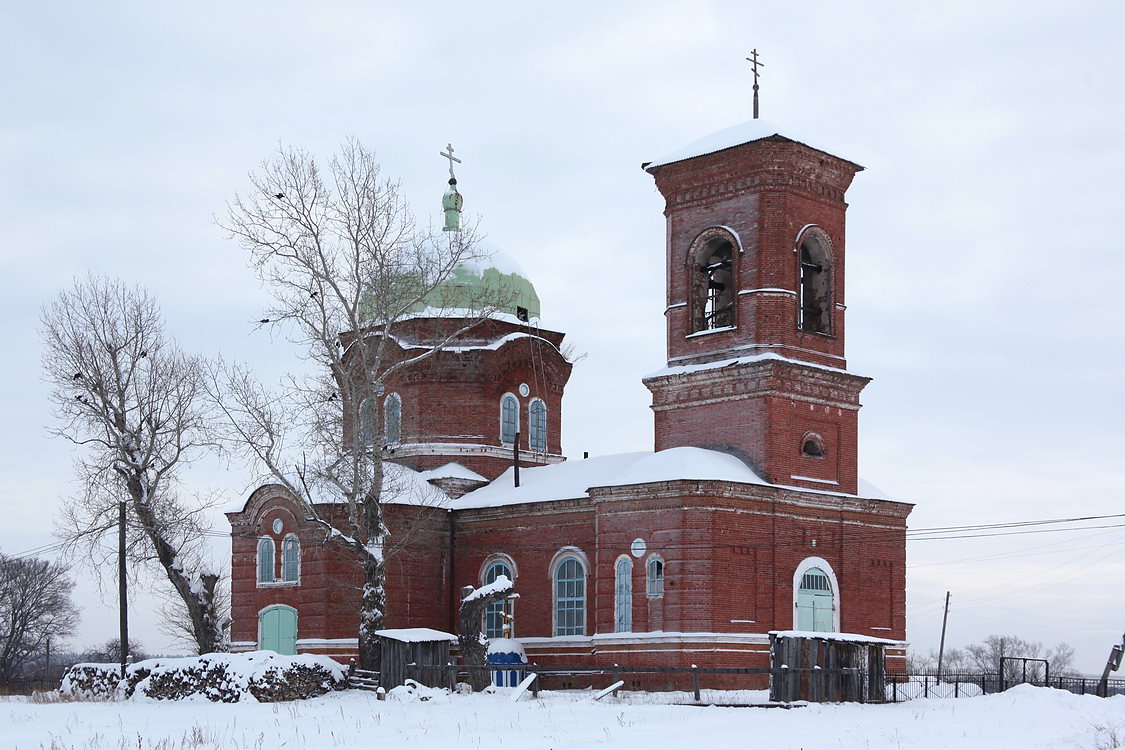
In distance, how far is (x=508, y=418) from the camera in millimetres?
40656

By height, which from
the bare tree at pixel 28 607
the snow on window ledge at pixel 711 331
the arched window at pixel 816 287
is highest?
the arched window at pixel 816 287

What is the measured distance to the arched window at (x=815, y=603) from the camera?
3288 centimetres

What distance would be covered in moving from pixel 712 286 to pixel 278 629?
1300cm

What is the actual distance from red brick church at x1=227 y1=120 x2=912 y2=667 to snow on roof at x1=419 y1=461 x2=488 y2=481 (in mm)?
108

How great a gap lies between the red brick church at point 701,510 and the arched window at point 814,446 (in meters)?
0.07

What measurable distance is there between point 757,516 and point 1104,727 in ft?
40.4

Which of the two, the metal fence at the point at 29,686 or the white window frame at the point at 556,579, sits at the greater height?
the white window frame at the point at 556,579

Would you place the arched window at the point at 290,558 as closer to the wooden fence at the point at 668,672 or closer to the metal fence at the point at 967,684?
the wooden fence at the point at 668,672

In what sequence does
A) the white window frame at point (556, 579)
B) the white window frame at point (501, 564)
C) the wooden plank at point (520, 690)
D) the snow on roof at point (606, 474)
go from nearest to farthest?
the wooden plank at point (520, 690), the snow on roof at point (606, 474), the white window frame at point (556, 579), the white window frame at point (501, 564)

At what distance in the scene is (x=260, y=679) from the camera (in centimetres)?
2864

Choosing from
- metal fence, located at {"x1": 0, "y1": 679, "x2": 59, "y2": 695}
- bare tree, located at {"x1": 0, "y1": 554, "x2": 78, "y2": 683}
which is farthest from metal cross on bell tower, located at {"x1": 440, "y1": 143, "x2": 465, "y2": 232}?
bare tree, located at {"x1": 0, "y1": 554, "x2": 78, "y2": 683}

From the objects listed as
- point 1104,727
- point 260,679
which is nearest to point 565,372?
point 260,679

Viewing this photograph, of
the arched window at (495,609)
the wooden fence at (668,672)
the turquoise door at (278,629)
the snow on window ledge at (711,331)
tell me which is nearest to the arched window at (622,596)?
the wooden fence at (668,672)

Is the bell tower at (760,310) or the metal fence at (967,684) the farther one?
the bell tower at (760,310)
